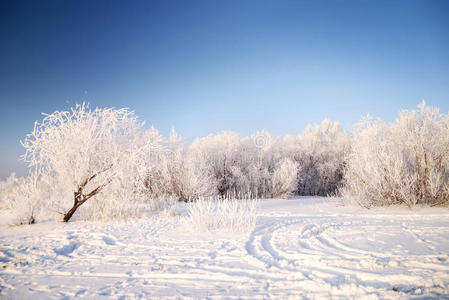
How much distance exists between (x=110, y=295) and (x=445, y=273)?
3.70m

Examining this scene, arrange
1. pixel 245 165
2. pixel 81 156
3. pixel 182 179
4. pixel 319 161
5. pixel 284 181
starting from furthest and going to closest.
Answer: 1. pixel 319 161
2. pixel 245 165
3. pixel 284 181
4. pixel 182 179
5. pixel 81 156

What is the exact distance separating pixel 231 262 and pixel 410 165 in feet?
28.1

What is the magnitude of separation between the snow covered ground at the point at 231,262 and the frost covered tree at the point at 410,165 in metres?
2.59

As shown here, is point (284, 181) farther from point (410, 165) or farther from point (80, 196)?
point (80, 196)

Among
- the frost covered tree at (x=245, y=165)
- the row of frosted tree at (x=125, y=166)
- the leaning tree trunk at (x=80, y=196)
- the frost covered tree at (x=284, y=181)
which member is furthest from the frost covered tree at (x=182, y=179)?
the leaning tree trunk at (x=80, y=196)

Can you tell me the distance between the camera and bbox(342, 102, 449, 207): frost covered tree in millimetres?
7934

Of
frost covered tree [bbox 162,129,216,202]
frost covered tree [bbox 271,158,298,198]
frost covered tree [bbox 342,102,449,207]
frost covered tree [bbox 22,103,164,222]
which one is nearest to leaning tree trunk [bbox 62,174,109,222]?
frost covered tree [bbox 22,103,164,222]

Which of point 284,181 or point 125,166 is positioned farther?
point 284,181

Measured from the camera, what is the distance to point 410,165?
9070 millimetres

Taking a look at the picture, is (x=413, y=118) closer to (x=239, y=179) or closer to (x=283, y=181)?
(x=283, y=181)

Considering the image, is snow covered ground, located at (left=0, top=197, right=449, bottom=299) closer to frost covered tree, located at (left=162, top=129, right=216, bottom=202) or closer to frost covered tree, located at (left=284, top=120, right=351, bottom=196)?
frost covered tree, located at (left=162, top=129, right=216, bottom=202)

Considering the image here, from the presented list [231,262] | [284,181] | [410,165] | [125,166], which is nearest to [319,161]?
[284,181]

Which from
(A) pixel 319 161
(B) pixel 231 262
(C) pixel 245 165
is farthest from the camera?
(A) pixel 319 161

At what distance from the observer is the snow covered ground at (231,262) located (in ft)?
8.99
